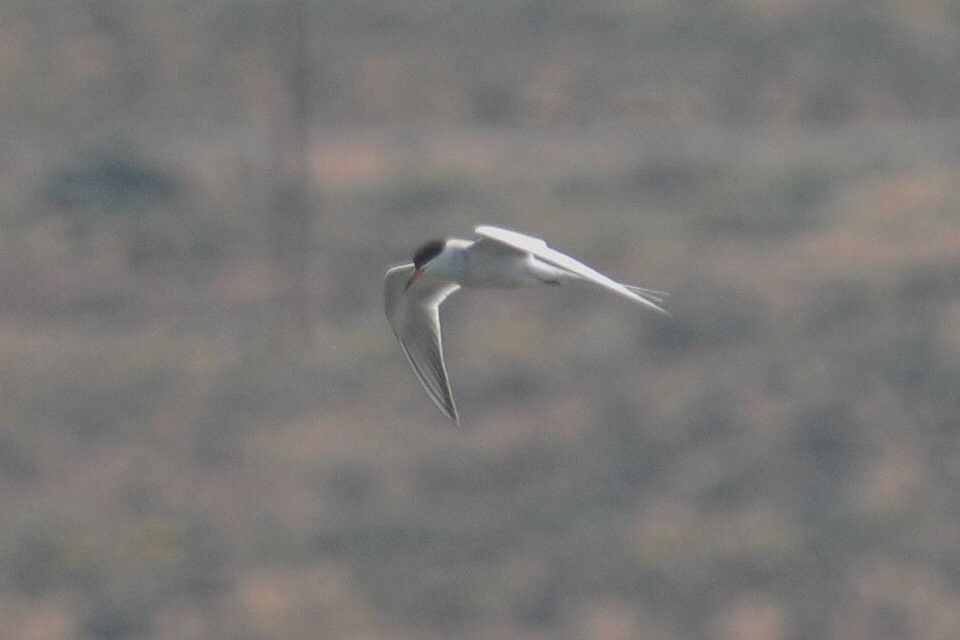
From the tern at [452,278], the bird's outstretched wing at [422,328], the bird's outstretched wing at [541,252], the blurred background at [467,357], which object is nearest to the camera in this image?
the bird's outstretched wing at [541,252]

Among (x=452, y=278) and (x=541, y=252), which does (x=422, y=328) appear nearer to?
(x=452, y=278)

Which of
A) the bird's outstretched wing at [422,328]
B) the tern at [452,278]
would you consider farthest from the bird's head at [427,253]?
the bird's outstretched wing at [422,328]

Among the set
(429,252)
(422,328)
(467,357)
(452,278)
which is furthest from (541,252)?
(467,357)

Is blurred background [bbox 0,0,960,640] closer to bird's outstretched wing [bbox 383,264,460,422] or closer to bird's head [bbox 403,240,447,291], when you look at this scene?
bird's outstretched wing [bbox 383,264,460,422]

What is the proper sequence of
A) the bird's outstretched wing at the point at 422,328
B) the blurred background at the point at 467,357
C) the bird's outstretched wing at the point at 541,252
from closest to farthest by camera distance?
1. the bird's outstretched wing at the point at 541,252
2. the bird's outstretched wing at the point at 422,328
3. the blurred background at the point at 467,357

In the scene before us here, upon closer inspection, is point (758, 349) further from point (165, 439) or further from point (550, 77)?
point (550, 77)

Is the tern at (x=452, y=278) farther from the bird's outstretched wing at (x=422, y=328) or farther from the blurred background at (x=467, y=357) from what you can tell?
the blurred background at (x=467, y=357)

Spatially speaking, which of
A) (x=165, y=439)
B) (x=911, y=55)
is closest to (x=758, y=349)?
(x=165, y=439)

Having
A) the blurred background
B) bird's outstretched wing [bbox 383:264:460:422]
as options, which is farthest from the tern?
the blurred background
